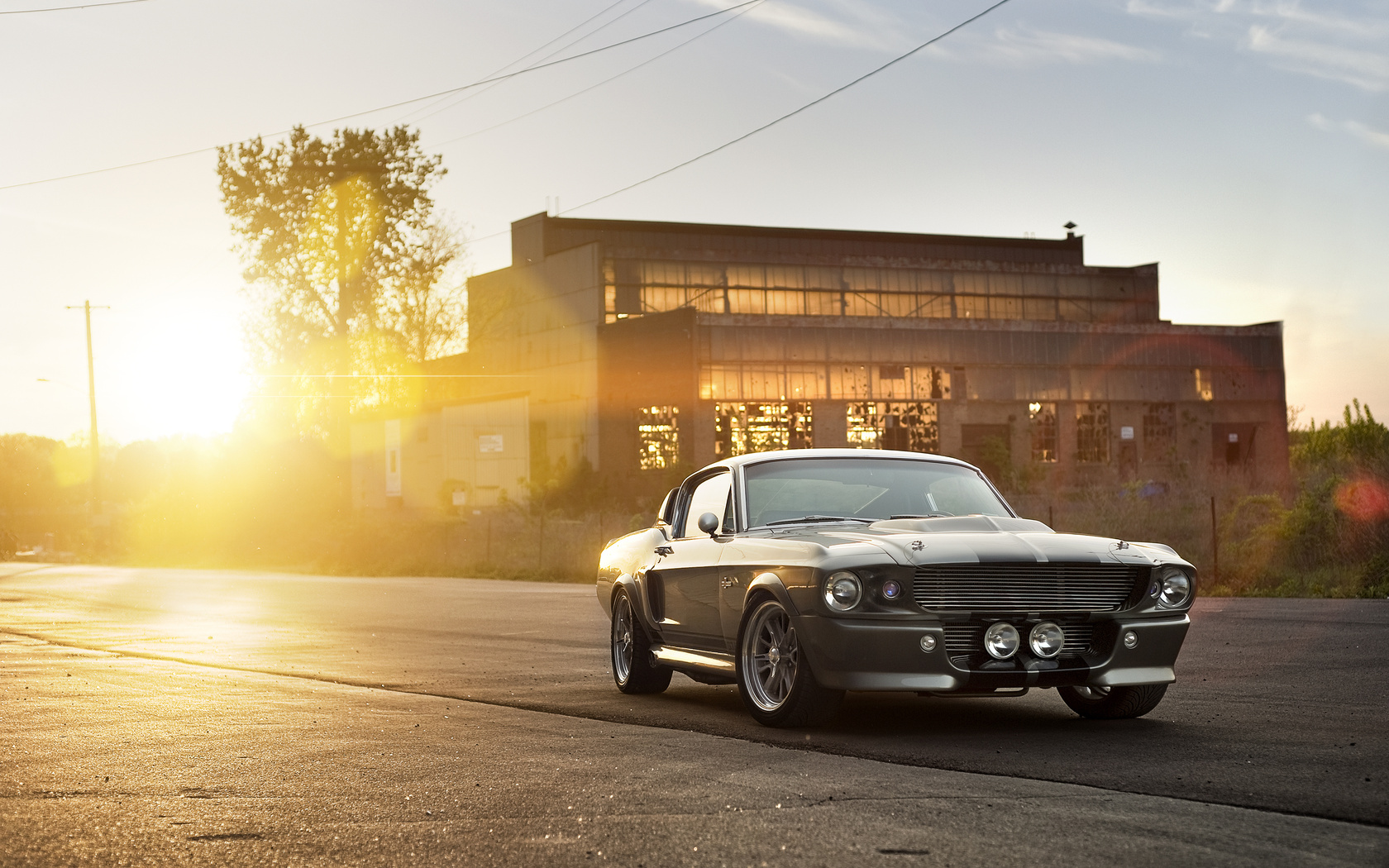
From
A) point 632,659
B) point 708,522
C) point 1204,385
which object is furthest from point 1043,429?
point 708,522

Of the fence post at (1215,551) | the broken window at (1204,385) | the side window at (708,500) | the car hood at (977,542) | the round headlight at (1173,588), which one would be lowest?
the fence post at (1215,551)

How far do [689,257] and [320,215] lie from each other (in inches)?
781

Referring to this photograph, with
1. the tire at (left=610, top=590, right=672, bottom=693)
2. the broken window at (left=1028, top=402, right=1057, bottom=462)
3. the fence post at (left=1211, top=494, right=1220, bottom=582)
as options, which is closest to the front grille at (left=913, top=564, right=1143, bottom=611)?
the tire at (left=610, top=590, right=672, bottom=693)

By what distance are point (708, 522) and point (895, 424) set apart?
5811 cm

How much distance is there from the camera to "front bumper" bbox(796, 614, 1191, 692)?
25.1ft

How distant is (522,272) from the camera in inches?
3012

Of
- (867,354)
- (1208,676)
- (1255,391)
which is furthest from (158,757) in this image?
(1255,391)

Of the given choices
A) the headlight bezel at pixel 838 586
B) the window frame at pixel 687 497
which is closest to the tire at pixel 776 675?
the headlight bezel at pixel 838 586

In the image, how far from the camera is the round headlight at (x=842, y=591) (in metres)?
7.79

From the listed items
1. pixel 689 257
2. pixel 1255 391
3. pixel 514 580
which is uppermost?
pixel 689 257

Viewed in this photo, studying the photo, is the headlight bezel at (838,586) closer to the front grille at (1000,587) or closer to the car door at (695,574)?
the front grille at (1000,587)

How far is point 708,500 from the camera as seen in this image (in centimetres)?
995

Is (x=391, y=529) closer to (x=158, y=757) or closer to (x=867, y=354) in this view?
(x=867, y=354)

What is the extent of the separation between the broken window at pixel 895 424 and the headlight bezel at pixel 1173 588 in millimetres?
57025
